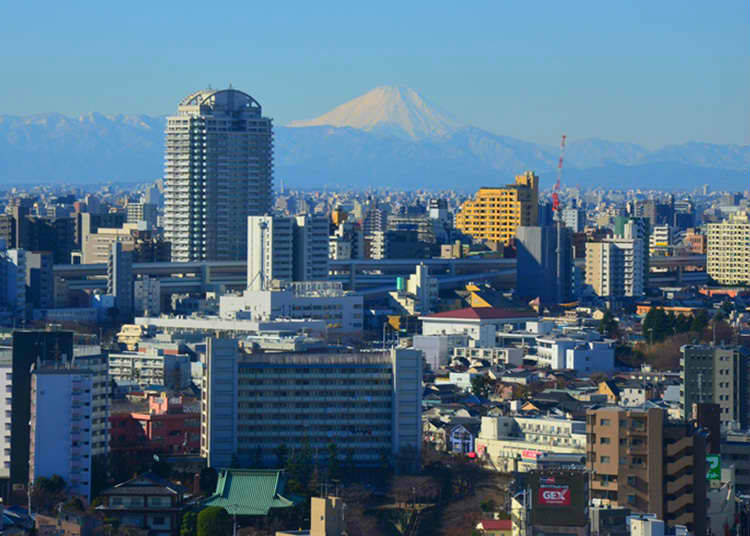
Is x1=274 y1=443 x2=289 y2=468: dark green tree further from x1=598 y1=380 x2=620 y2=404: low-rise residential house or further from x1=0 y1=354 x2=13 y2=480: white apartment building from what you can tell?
x1=598 y1=380 x2=620 y2=404: low-rise residential house

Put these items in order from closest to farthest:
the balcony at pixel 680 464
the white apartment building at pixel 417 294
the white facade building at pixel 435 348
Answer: the balcony at pixel 680 464, the white facade building at pixel 435 348, the white apartment building at pixel 417 294

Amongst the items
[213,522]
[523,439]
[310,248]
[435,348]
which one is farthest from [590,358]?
[213,522]

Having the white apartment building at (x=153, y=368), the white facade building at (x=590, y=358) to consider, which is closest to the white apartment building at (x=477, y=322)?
the white facade building at (x=590, y=358)

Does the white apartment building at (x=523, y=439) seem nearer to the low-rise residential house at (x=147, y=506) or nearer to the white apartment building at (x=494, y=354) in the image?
the low-rise residential house at (x=147, y=506)

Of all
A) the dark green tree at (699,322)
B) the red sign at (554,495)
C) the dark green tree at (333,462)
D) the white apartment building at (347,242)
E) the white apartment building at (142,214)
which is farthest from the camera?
the white apartment building at (142,214)

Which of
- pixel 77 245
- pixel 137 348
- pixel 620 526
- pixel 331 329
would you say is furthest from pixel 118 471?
pixel 77 245

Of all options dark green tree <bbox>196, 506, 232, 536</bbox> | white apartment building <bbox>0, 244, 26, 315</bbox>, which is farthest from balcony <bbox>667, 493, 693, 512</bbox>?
white apartment building <bbox>0, 244, 26, 315</bbox>

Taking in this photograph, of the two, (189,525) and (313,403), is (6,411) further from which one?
(189,525)
